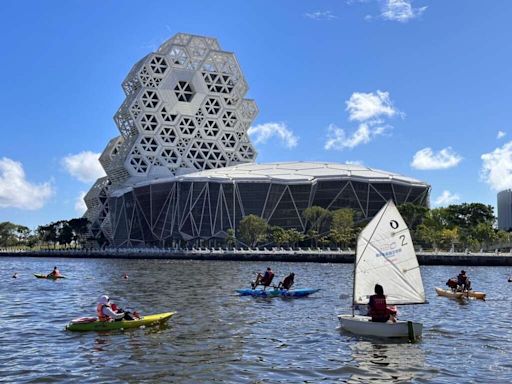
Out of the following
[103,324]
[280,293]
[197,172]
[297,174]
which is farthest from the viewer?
[197,172]

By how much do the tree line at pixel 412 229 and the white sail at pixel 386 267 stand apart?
307 ft

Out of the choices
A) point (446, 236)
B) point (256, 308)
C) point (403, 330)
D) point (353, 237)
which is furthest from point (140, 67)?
point (403, 330)

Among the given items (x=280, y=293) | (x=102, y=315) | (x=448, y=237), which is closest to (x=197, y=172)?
(x=448, y=237)

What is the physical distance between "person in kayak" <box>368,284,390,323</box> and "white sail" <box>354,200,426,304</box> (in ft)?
6.71

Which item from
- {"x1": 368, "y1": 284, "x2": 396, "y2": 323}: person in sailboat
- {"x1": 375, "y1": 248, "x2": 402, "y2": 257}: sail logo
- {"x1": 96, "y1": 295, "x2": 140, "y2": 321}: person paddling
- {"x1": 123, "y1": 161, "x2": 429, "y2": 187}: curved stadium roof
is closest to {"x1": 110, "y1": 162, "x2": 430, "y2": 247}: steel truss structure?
{"x1": 123, "y1": 161, "x2": 429, "y2": 187}: curved stadium roof

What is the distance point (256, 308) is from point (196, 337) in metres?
10.1

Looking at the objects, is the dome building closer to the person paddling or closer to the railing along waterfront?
the railing along waterfront

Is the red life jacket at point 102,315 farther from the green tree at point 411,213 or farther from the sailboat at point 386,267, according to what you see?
the green tree at point 411,213

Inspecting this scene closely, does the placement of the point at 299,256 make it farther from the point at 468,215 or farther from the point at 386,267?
the point at 386,267

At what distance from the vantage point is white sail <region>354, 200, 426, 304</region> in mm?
26047

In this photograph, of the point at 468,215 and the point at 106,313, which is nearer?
the point at 106,313

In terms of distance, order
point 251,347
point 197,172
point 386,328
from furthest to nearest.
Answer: point 197,172 < point 386,328 < point 251,347

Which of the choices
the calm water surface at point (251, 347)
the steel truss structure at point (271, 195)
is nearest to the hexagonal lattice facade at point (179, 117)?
the steel truss structure at point (271, 195)

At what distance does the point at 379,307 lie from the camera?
23.6 meters
